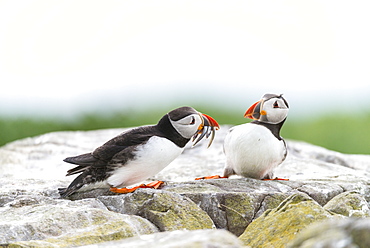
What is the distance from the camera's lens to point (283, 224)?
154 inches

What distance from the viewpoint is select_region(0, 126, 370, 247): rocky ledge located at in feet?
10.00

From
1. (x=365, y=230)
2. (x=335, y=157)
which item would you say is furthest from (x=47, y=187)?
(x=335, y=157)

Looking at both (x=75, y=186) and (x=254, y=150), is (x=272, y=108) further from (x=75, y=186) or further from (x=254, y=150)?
(x=75, y=186)

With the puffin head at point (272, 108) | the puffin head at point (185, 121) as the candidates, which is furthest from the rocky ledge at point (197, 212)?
the puffin head at point (272, 108)

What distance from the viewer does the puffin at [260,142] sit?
221 inches

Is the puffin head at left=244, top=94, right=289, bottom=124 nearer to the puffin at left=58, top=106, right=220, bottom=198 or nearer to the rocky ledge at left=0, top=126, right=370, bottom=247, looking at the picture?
the rocky ledge at left=0, top=126, right=370, bottom=247

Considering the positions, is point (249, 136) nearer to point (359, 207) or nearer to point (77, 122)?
point (359, 207)

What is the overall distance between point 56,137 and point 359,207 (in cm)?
590

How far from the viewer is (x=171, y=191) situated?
5.10 m

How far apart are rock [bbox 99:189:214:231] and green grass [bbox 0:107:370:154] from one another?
25.2 feet

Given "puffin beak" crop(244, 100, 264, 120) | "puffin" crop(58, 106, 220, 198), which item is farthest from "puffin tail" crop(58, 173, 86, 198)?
"puffin beak" crop(244, 100, 264, 120)

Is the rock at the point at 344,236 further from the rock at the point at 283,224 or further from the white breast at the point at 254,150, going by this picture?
the white breast at the point at 254,150

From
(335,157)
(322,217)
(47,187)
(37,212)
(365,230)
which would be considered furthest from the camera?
(335,157)

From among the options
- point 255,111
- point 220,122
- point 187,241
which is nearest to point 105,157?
point 255,111
